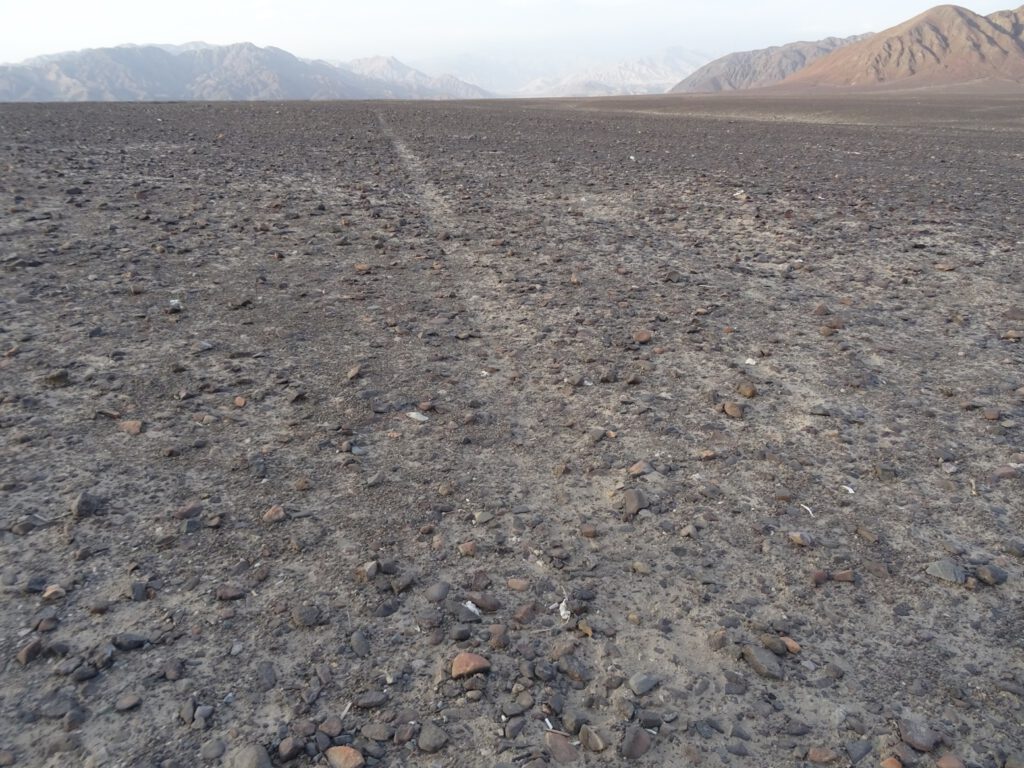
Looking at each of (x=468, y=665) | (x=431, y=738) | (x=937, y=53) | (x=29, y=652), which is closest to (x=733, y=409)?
(x=468, y=665)

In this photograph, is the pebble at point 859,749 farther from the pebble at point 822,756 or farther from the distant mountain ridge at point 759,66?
the distant mountain ridge at point 759,66

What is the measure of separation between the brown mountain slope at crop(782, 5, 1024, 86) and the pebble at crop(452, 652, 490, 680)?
104811mm

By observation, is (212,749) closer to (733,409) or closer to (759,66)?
(733,409)

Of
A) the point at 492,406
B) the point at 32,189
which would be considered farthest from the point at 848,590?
the point at 32,189

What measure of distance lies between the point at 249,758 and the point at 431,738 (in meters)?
0.57

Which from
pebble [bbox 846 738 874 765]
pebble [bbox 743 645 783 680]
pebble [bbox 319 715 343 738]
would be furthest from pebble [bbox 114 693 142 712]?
pebble [bbox 846 738 874 765]

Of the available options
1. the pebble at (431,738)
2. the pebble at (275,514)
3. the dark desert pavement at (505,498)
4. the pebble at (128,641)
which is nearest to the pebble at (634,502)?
the dark desert pavement at (505,498)

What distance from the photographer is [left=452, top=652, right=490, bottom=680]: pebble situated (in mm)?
2779

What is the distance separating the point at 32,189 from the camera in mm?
10461

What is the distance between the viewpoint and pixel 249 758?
239 centimetres

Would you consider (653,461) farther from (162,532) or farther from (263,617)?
(162,532)

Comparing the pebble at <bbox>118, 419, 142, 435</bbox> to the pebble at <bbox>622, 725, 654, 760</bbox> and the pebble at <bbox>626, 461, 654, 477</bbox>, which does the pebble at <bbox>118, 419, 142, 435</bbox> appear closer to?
the pebble at <bbox>626, 461, 654, 477</bbox>

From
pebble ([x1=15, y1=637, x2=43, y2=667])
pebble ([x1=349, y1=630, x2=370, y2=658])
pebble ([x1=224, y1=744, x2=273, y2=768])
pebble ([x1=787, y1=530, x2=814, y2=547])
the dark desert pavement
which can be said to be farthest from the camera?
pebble ([x1=787, y1=530, x2=814, y2=547])

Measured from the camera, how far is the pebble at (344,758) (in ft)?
7.88
